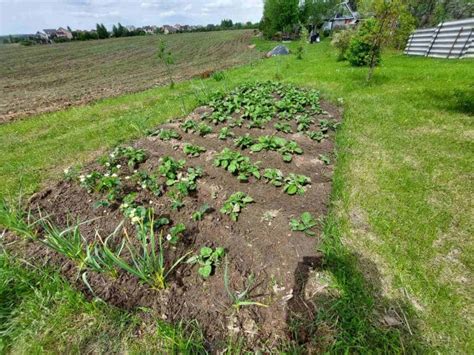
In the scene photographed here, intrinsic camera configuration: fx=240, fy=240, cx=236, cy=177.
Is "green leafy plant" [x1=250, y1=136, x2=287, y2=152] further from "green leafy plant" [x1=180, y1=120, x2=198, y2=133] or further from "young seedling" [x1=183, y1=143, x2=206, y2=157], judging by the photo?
"green leafy plant" [x1=180, y1=120, x2=198, y2=133]

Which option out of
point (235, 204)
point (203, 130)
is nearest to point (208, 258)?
point (235, 204)

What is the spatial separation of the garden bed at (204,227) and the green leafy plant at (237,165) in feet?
0.06

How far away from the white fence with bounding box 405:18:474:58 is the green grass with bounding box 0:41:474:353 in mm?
5366

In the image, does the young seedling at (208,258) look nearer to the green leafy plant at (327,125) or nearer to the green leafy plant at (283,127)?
the green leafy plant at (283,127)

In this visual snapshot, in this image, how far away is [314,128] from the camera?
485 cm

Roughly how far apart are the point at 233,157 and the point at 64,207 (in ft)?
7.58

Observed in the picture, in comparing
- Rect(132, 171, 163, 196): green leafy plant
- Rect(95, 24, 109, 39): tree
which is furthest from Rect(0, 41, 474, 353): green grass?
Rect(95, 24, 109, 39): tree

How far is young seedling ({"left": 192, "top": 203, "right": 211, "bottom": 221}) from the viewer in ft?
8.95

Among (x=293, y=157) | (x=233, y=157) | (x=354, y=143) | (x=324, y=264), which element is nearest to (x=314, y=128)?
(x=354, y=143)

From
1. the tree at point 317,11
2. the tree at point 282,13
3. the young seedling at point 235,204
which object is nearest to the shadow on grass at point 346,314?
the young seedling at point 235,204

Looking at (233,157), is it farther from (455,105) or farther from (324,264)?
(455,105)

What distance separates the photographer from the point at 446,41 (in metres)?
11.5

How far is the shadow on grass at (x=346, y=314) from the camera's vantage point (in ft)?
5.54

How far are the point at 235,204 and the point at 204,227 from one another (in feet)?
1.48
